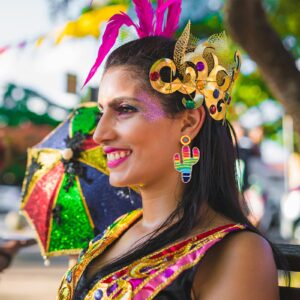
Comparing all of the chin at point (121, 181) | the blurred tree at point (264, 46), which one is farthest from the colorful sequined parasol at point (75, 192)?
the blurred tree at point (264, 46)

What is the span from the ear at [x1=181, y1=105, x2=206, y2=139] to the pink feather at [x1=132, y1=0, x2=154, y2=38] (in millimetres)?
351

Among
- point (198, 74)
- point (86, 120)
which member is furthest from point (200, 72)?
point (86, 120)

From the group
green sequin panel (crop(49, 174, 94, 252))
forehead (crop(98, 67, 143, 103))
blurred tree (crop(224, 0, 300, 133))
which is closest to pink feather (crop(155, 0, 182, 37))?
forehead (crop(98, 67, 143, 103))

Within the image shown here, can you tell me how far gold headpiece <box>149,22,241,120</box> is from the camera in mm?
1896

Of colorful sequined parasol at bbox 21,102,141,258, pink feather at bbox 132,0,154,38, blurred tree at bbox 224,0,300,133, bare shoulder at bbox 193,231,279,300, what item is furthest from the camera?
blurred tree at bbox 224,0,300,133

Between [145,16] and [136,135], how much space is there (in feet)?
1.54

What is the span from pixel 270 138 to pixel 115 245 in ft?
56.7

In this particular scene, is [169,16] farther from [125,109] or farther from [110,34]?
[125,109]

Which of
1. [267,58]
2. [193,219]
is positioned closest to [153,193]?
[193,219]

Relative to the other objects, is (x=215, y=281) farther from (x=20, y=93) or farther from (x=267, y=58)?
(x=20, y=93)

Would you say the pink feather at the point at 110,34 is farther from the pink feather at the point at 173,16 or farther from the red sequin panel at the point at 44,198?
the red sequin panel at the point at 44,198

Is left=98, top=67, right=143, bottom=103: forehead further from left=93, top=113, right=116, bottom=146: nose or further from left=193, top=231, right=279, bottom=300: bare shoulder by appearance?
left=193, top=231, right=279, bottom=300: bare shoulder

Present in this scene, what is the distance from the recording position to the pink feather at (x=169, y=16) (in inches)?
83.1

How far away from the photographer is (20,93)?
16656 millimetres
